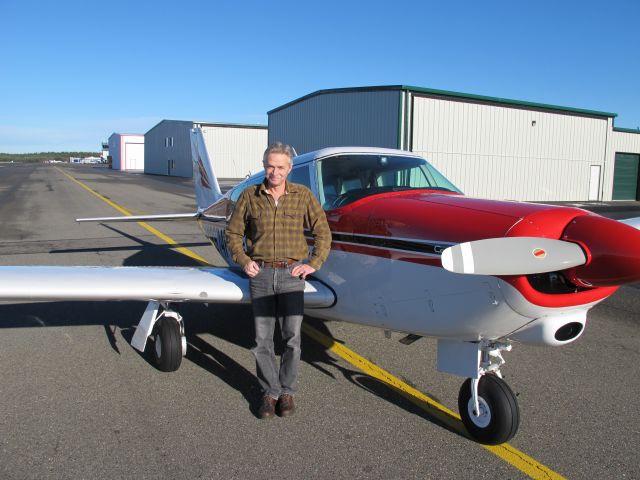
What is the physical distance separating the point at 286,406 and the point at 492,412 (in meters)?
1.29

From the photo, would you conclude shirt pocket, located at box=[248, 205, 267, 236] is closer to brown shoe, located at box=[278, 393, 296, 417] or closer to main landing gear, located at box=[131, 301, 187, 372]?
brown shoe, located at box=[278, 393, 296, 417]

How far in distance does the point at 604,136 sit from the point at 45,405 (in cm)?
2917

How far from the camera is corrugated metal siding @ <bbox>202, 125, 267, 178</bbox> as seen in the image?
50497 millimetres

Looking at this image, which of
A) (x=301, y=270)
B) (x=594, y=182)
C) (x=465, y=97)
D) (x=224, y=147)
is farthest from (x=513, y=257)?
(x=224, y=147)

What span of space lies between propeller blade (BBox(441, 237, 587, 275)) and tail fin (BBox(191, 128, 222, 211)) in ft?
19.4

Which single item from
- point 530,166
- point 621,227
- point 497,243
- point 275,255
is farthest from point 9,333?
point 530,166

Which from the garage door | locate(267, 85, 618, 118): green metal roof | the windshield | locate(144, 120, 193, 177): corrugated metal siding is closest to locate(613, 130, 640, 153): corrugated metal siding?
the garage door

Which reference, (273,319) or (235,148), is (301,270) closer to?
(273,319)

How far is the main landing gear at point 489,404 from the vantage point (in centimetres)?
309

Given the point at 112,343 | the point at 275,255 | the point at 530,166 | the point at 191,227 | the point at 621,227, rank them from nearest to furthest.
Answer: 1. the point at 621,227
2. the point at 275,255
3. the point at 112,343
4. the point at 191,227
5. the point at 530,166

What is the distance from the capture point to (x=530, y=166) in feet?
80.9

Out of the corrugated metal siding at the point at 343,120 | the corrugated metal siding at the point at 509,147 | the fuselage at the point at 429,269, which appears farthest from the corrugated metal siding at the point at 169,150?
the fuselage at the point at 429,269

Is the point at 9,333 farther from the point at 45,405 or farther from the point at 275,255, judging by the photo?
the point at 275,255

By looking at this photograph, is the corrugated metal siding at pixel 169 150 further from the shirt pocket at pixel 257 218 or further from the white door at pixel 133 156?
the shirt pocket at pixel 257 218
